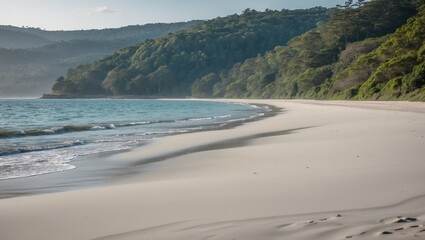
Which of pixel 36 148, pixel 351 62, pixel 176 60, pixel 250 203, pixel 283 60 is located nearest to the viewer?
pixel 250 203

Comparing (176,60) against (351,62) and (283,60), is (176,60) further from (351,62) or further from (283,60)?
(351,62)

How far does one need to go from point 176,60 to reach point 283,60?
5997cm

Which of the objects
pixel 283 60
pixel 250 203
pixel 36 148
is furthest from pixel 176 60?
pixel 250 203

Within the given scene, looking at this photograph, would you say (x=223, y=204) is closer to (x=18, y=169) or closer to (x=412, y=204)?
(x=412, y=204)

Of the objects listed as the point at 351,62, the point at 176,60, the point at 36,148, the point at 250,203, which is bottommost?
the point at 36,148

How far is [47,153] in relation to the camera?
1272cm

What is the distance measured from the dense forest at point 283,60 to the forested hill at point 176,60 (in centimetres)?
30

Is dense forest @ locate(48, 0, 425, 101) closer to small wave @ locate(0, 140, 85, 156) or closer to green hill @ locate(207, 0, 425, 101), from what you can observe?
green hill @ locate(207, 0, 425, 101)

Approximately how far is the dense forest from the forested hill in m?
0.30

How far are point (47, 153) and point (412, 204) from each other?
10089 mm

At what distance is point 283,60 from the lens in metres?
92.9

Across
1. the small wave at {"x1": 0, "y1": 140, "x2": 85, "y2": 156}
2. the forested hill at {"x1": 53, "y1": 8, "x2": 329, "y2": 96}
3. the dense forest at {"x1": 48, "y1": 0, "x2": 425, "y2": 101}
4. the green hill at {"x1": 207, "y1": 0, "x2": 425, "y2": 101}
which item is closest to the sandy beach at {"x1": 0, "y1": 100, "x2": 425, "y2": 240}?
the small wave at {"x1": 0, "y1": 140, "x2": 85, "y2": 156}

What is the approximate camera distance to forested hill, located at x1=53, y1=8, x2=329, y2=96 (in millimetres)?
143663

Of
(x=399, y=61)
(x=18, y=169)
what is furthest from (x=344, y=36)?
(x=18, y=169)
